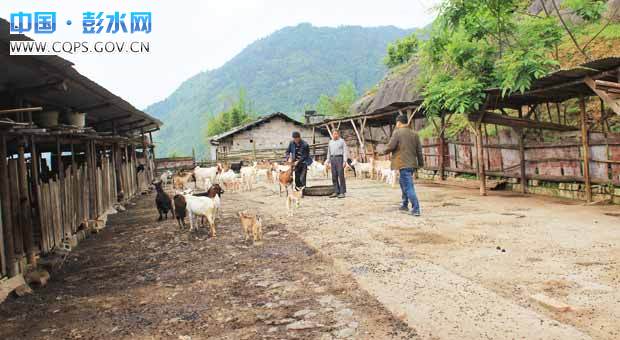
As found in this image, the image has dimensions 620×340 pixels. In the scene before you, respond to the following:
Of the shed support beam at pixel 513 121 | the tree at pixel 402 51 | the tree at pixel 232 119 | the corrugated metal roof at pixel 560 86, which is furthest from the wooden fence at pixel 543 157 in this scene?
the tree at pixel 232 119

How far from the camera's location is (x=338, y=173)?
40.1 feet

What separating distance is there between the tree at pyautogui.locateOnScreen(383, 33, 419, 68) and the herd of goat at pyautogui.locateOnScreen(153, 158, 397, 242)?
28979 mm

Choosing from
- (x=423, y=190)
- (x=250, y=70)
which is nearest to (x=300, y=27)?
(x=250, y=70)

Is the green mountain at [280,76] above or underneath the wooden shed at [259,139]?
above

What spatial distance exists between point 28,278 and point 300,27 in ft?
537

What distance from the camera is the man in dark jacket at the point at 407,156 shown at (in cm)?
863

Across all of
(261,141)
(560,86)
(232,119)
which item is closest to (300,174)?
(560,86)

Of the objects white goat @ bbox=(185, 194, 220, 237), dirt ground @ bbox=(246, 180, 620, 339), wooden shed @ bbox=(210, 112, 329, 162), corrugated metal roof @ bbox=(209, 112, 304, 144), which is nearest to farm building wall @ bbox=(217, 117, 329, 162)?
wooden shed @ bbox=(210, 112, 329, 162)

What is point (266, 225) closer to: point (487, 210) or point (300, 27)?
point (487, 210)

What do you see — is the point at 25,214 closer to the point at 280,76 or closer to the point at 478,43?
the point at 478,43

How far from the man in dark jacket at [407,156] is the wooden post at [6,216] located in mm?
6490

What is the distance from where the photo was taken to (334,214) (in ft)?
30.9

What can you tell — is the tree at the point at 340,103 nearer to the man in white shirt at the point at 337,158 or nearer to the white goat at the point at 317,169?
the white goat at the point at 317,169

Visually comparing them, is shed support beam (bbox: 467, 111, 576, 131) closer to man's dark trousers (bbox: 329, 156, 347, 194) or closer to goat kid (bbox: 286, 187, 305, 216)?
man's dark trousers (bbox: 329, 156, 347, 194)
